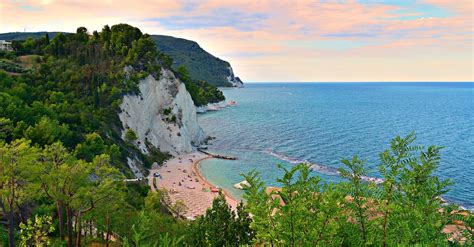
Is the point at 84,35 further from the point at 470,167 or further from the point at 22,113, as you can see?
A: the point at 470,167

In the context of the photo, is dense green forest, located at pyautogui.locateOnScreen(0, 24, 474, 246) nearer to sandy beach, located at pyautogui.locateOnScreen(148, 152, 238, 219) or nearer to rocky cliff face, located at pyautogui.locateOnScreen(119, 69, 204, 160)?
sandy beach, located at pyautogui.locateOnScreen(148, 152, 238, 219)

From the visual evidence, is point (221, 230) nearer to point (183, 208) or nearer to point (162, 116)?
point (183, 208)

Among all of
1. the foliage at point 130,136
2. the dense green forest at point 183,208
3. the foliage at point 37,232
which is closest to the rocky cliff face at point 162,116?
the foliage at point 130,136

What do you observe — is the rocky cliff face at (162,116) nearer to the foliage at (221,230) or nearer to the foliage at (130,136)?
the foliage at (130,136)

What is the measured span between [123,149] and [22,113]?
60.5ft

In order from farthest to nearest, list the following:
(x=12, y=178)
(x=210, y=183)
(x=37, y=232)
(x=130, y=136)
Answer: (x=130, y=136), (x=210, y=183), (x=12, y=178), (x=37, y=232)

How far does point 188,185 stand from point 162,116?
24.7 metres

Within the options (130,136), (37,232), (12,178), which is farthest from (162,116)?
(37,232)

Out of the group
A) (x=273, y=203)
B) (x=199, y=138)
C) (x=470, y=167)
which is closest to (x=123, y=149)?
(x=199, y=138)

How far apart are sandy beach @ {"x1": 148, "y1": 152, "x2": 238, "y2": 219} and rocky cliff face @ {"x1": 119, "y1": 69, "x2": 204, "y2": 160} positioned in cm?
627

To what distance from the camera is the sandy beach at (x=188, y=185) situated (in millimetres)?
50125

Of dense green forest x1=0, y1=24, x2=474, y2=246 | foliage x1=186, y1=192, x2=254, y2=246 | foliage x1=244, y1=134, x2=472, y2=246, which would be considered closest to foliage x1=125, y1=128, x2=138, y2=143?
dense green forest x1=0, y1=24, x2=474, y2=246

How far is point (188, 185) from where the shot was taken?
188 feet

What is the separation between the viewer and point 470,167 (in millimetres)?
63969
